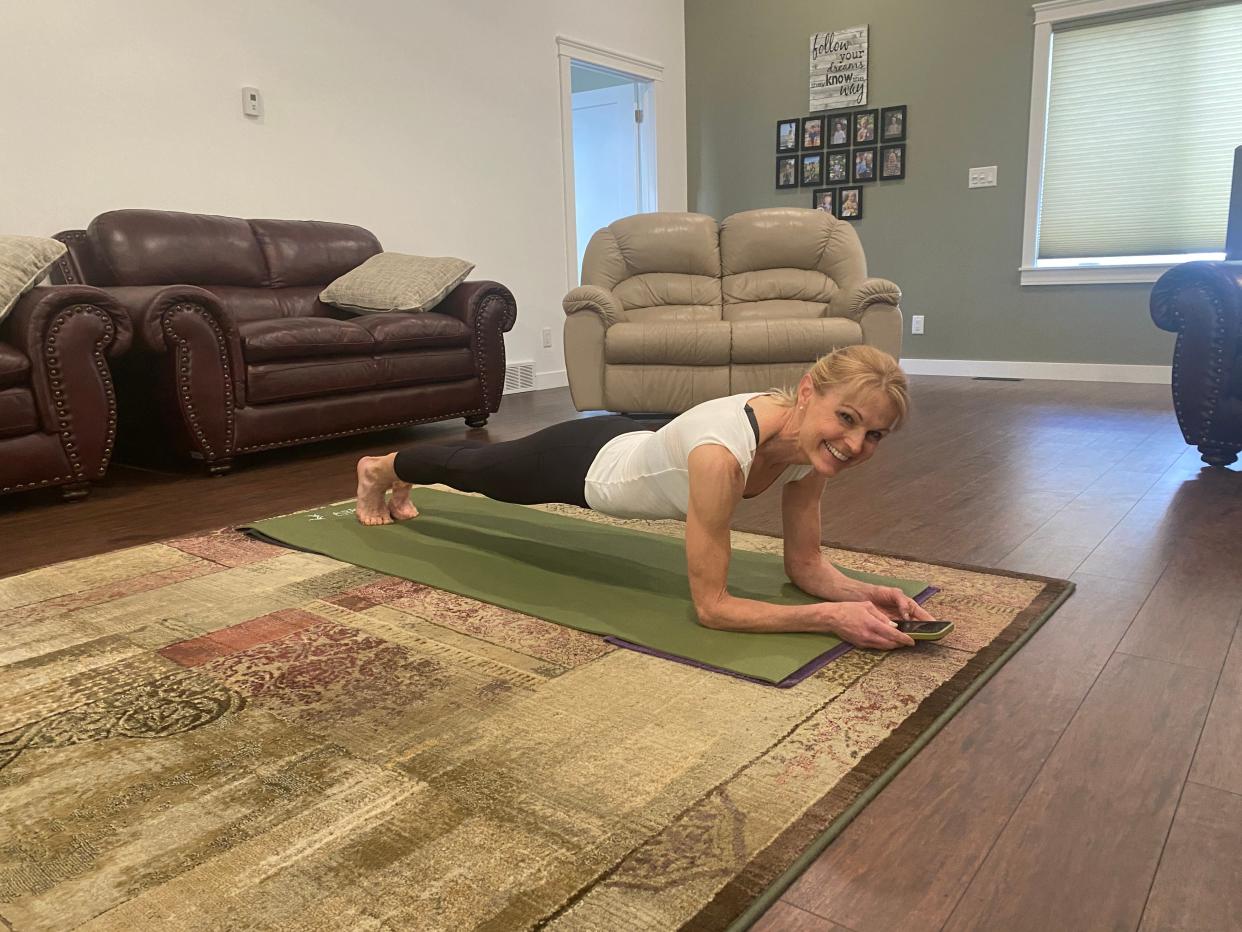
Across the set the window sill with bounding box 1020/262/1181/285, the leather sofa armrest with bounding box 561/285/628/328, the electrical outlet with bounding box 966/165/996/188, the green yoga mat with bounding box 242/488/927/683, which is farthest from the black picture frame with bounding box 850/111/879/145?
the green yoga mat with bounding box 242/488/927/683

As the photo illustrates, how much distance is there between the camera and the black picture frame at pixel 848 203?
238 inches

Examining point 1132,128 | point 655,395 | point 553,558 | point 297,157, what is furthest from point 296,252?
point 1132,128

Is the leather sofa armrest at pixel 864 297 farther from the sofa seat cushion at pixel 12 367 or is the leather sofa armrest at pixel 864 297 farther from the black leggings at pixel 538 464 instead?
the sofa seat cushion at pixel 12 367

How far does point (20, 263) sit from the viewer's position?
2809 mm

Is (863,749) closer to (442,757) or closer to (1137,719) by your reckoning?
(1137,719)

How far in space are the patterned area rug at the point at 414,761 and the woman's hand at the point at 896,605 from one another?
65 mm

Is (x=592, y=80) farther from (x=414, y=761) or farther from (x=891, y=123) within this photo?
(x=414, y=761)

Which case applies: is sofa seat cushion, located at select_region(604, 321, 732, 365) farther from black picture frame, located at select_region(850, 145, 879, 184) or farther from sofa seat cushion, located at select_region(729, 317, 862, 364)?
black picture frame, located at select_region(850, 145, 879, 184)

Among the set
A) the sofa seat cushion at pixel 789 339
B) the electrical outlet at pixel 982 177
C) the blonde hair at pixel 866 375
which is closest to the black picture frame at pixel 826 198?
the electrical outlet at pixel 982 177

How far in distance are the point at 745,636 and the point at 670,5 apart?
242 inches

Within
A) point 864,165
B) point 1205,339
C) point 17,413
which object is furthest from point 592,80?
point 17,413

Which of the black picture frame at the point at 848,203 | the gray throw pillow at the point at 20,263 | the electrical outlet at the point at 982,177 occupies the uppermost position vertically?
the electrical outlet at the point at 982,177

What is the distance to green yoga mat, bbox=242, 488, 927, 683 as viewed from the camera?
1.60 meters

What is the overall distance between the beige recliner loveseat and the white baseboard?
1.74 meters
